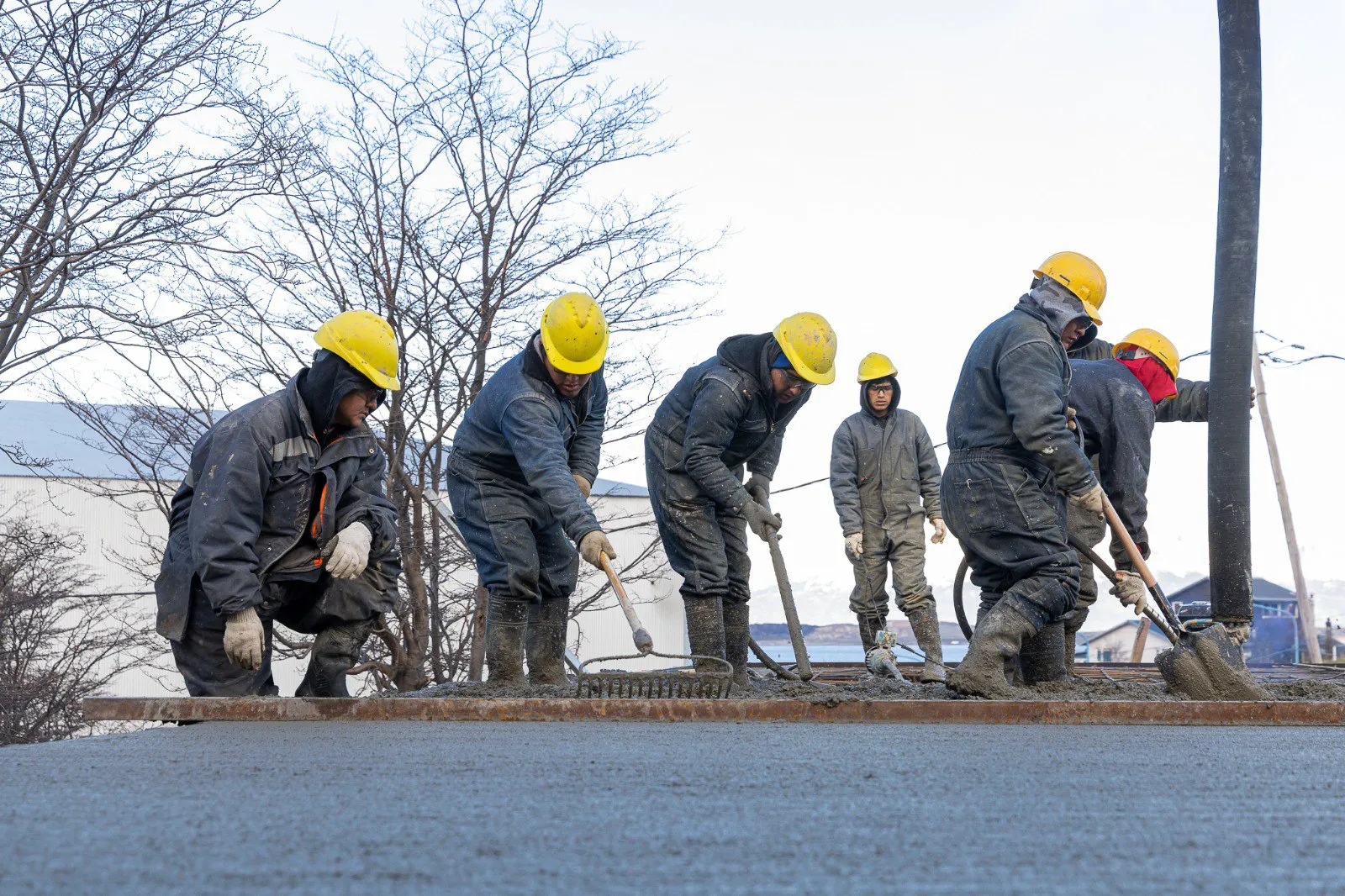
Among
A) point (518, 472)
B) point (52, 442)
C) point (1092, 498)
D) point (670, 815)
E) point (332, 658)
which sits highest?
point (52, 442)

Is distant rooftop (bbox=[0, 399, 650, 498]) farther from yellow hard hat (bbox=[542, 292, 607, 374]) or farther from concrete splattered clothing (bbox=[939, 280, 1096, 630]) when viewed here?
concrete splattered clothing (bbox=[939, 280, 1096, 630])

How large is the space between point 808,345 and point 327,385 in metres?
2.09

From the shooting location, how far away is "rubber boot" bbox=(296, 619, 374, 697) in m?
5.13

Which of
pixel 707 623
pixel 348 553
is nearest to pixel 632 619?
pixel 707 623

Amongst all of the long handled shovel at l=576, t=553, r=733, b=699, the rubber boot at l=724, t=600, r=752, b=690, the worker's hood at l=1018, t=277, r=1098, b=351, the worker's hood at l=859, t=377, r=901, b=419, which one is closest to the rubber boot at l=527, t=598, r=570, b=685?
the rubber boot at l=724, t=600, r=752, b=690

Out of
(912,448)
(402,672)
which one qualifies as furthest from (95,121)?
(912,448)

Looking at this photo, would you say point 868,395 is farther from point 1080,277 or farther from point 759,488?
point 1080,277

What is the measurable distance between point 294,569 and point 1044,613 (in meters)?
2.91

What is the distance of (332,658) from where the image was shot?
203 inches

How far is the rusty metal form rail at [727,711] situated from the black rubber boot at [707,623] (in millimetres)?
1879

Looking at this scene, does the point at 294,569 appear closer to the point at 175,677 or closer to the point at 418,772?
the point at 418,772

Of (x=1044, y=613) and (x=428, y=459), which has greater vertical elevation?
(x=428, y=459)

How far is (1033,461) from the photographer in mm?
5277

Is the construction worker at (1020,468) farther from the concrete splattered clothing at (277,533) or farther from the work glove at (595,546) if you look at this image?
the concrete splattered clothing at (277,533)
